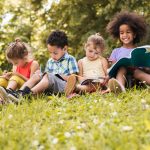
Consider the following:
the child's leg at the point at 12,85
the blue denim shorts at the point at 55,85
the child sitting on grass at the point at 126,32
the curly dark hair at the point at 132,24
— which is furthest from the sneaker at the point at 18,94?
the curly dark hair at the point at 132,24

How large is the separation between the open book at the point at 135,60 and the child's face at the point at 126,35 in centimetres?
92

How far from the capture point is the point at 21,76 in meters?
5.39

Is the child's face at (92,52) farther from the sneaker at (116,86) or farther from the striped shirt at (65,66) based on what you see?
the sneaker at (116,86)

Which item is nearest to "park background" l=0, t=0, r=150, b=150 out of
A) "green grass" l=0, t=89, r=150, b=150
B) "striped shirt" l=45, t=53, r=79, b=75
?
"green grass" l=0, t=89, r=150, b=150

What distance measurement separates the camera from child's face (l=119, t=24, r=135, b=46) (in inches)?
229

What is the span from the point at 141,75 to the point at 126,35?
1.08 meters

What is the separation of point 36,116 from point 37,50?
35.0ft

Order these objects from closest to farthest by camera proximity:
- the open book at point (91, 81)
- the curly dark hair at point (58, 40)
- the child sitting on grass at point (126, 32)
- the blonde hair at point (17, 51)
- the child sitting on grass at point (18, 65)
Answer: the open book at point (91, 81) → the child sitting on grass at point (18, 65) → the blonde hair at point (17, 51) → the child sitting on grass at point (126, 32) → the curly dark hair at point (58, 40)

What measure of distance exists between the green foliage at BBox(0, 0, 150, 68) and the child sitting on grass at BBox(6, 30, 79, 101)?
15.4 feet

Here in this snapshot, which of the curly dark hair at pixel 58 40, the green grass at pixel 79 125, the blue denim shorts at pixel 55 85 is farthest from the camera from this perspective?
the curly dark hair at pixel 58 40

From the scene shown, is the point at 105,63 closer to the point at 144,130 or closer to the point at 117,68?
the point at 117,68

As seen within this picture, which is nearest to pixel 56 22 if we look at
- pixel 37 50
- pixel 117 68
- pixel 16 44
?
pixel 37 50

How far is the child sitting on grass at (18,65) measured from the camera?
5367 millimetres

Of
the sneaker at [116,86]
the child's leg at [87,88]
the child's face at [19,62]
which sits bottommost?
the child's leg at [87,88]
